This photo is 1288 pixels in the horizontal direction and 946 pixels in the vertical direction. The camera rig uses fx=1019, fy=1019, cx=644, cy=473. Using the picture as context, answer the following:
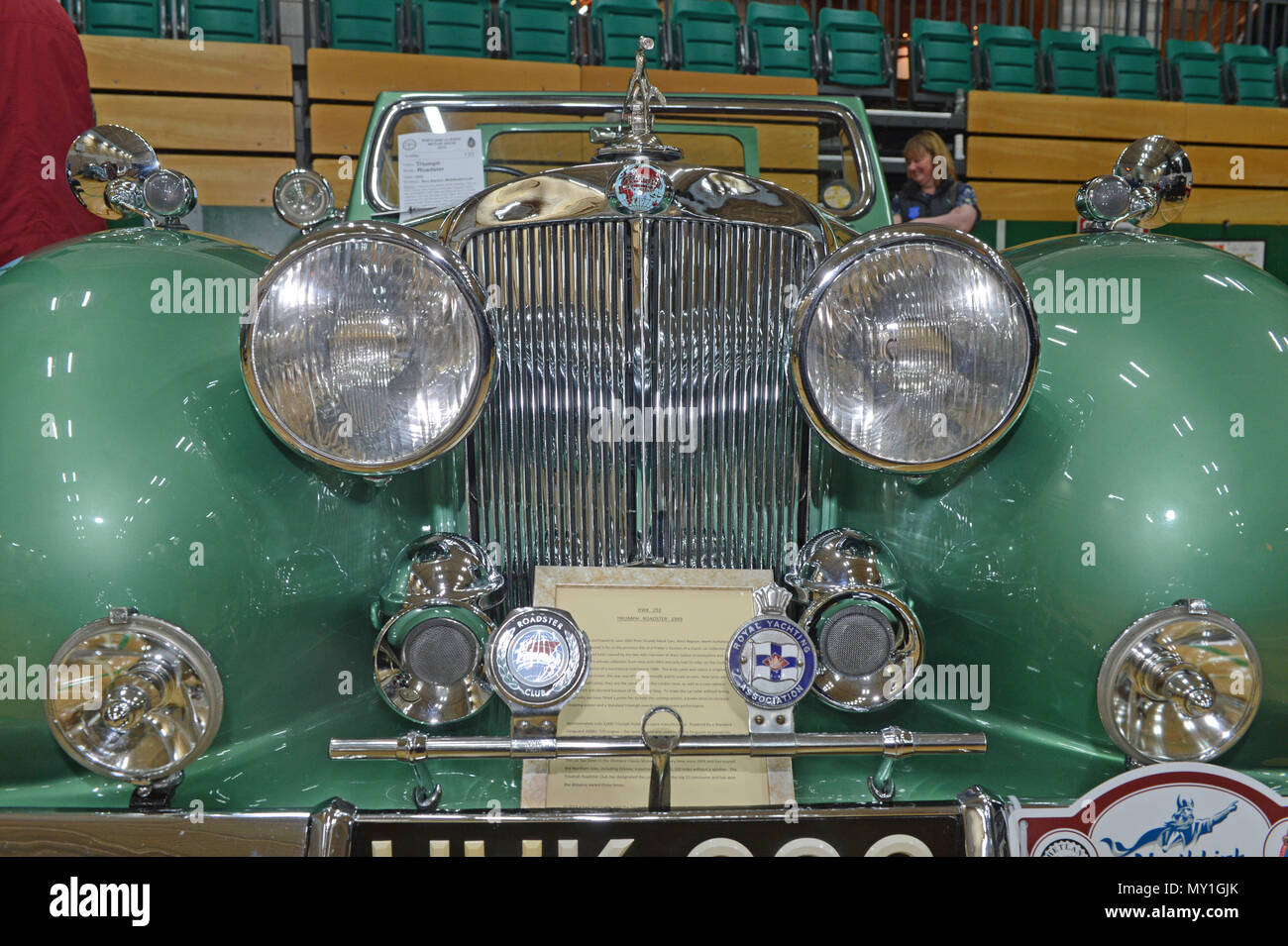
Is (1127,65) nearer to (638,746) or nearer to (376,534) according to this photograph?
(376,534)

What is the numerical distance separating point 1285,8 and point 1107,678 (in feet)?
40.7

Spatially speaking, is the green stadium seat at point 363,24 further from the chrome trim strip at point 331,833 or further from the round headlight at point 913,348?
the chrome trim strip at point 331,833

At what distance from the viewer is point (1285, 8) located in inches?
421

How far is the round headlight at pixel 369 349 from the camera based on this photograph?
1.22 meters

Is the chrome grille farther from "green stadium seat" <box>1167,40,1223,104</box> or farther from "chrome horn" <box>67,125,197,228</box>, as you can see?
"green stadium seat" <box>1167,40,1223,104</box>

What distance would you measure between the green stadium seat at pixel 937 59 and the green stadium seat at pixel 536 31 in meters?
3.03

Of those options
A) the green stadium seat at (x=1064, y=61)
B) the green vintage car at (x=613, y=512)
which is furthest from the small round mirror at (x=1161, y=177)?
the green stadium seat at (x=1064, y=61)

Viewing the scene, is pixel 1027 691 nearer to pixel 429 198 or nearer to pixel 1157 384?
pixel 1157 384

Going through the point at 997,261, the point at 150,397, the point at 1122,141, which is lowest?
the point at 150,397

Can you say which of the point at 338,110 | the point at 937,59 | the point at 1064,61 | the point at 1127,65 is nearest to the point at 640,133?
the point at 338,110

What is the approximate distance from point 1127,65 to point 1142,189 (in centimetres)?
918

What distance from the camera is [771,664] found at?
123 cm
